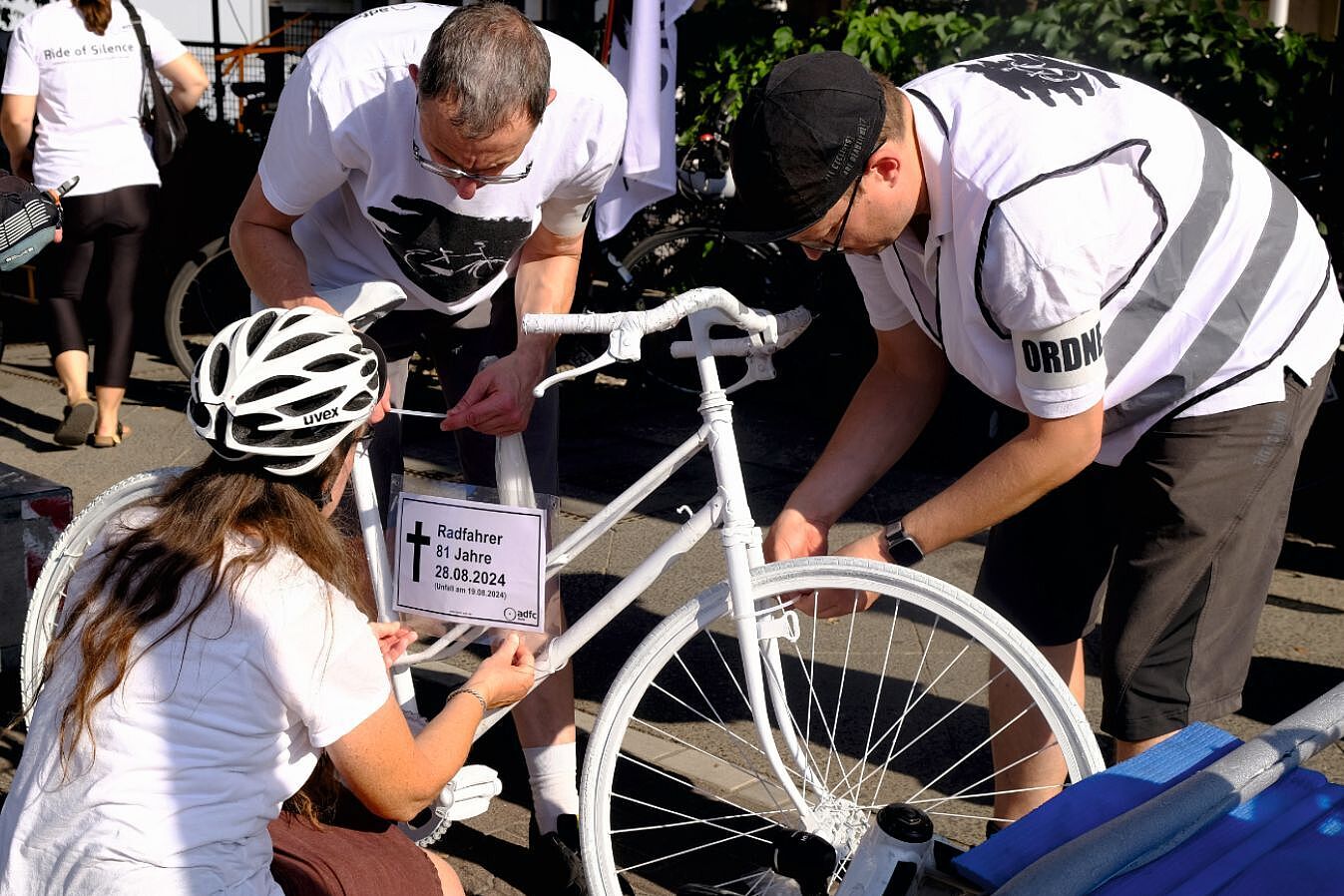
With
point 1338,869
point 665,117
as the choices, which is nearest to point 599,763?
point 1338,869

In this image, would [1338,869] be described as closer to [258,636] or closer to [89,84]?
[258,636]

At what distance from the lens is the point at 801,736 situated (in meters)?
3.38

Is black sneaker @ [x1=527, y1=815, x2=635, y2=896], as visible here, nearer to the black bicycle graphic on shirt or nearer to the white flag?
the black bicycle graphic on shirt

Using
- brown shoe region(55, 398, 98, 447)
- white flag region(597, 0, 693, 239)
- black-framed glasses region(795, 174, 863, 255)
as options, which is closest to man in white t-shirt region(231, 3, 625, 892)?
black-framed glasses region(795, 174, 863, 255)

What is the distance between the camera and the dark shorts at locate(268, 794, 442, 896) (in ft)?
7.40

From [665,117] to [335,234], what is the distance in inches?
118

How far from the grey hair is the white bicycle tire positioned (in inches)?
50.8

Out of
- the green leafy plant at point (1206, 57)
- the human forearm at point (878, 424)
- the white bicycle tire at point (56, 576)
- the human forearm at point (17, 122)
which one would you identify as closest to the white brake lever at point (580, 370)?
the human forearm at point (878, 424)

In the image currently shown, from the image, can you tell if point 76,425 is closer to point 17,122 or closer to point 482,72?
point 17,122

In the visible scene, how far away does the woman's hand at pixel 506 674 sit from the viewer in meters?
2.59

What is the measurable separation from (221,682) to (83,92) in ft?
16.2

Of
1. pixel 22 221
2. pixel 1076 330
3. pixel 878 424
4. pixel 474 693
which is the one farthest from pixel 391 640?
pixel 22 221

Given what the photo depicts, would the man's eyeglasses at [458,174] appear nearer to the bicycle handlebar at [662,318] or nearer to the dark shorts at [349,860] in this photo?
the bicycle handlebar at [662,318]

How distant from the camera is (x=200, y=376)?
2.25 metres
